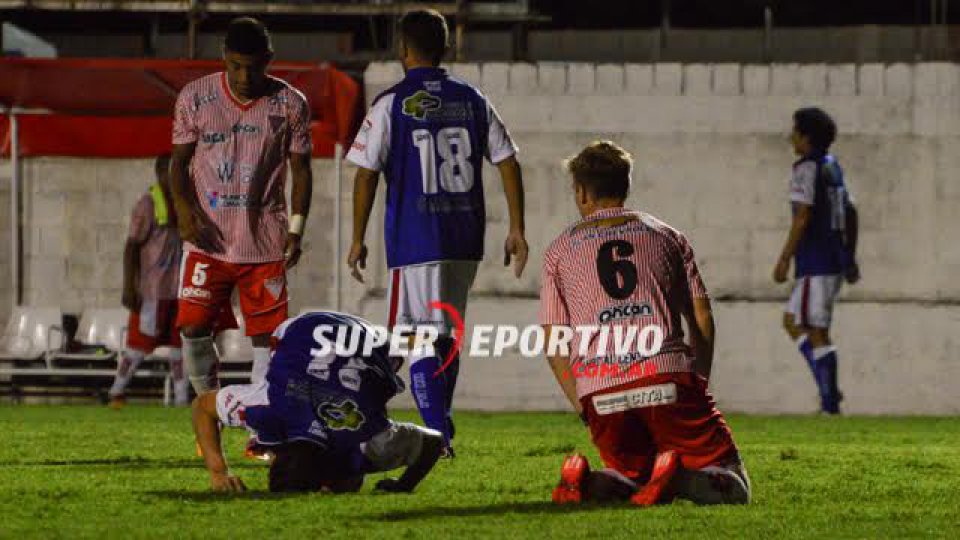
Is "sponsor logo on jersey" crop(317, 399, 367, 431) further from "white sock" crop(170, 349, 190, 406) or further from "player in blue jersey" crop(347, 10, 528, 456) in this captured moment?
"white sock" crop(170, 349, 190, 406)

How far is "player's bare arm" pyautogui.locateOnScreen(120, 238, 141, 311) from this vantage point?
1568 centimetres

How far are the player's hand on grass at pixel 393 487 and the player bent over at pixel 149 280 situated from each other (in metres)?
8.33

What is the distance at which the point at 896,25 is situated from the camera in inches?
1107

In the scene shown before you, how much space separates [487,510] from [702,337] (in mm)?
967

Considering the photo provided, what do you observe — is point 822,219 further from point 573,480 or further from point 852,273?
point 573,480

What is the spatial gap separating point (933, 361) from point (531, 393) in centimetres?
328

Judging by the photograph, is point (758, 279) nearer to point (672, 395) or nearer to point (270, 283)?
point (270, 283)

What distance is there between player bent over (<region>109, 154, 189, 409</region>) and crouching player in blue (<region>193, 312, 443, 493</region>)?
8.32 m

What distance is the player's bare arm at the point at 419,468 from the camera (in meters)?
7.61

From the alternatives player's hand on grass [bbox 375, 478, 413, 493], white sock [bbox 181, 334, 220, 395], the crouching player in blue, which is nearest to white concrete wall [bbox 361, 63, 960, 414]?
white sock [bbox 181, 334, 220, 395]

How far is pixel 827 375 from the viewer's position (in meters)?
15.2

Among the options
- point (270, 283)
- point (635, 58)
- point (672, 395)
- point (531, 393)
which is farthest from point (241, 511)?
point (635, 58)

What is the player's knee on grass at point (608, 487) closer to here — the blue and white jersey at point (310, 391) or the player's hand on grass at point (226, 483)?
the blue and white jersey at point (310, 391)

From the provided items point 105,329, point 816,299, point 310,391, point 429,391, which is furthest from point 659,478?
point 105,329
